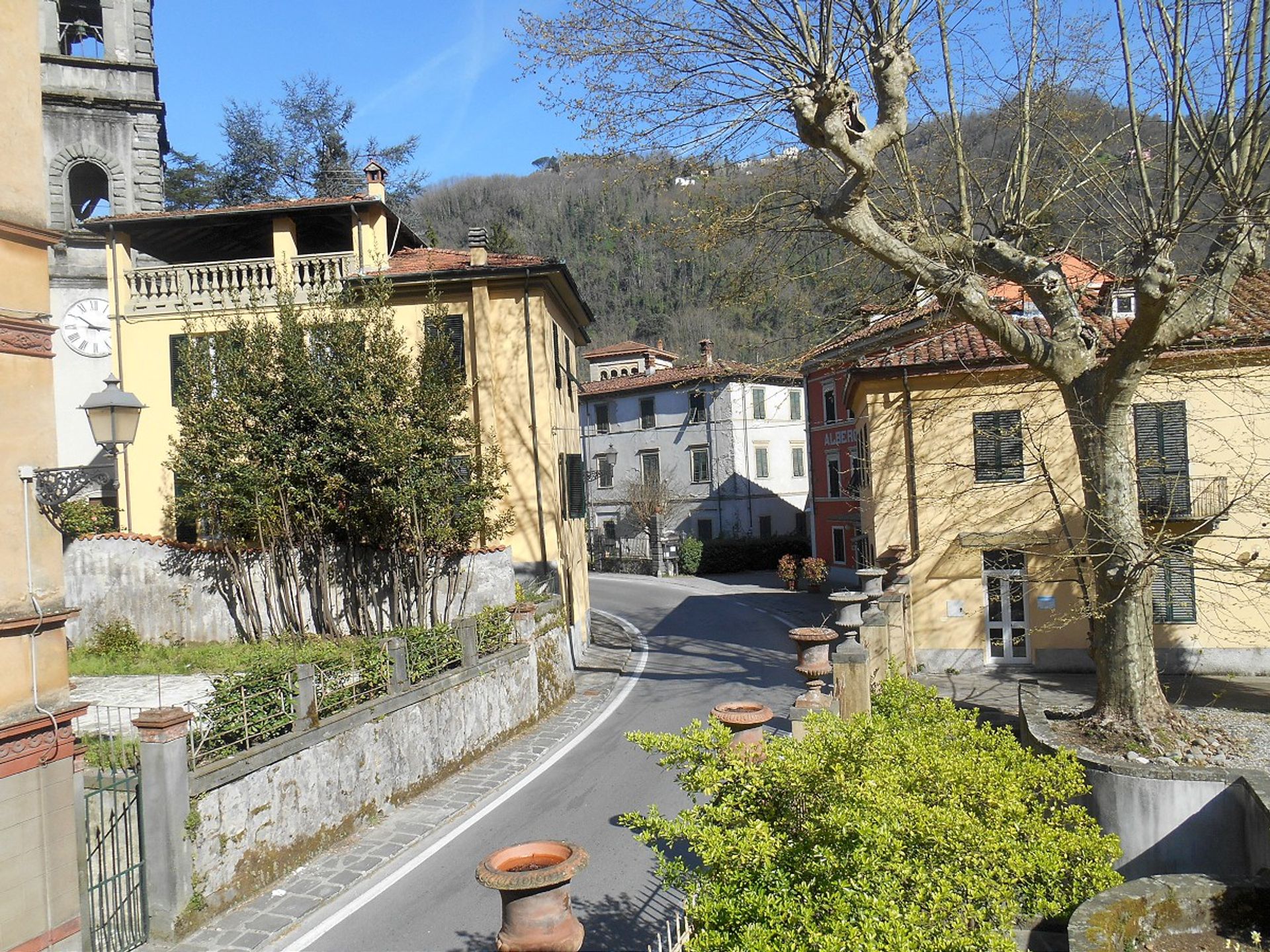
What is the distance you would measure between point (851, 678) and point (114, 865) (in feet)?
24.5

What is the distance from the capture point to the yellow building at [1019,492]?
1675 centimetres

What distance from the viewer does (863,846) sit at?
4363 mm

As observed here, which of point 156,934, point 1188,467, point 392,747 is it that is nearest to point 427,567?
point 392,747

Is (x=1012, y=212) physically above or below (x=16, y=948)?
above

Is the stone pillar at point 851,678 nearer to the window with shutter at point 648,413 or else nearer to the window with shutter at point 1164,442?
the window with shutter at point 1164,442

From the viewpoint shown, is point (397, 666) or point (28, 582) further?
point (397, 666)

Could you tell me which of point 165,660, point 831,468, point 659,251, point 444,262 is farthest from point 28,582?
point 659,251

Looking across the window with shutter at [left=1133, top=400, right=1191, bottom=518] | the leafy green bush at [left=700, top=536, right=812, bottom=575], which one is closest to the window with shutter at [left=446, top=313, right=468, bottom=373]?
the window with shutter at [left=1133, top=400, right=1191, bottom=518]

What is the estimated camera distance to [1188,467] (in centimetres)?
1734

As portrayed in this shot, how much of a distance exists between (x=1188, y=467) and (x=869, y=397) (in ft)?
21.1

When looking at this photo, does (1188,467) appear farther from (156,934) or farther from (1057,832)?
(156,934)

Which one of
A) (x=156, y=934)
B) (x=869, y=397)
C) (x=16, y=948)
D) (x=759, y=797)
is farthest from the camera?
(x=869, y=397)

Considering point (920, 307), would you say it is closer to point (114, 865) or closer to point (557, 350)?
point (557, 350)

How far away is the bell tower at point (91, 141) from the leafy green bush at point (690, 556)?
24331mm
